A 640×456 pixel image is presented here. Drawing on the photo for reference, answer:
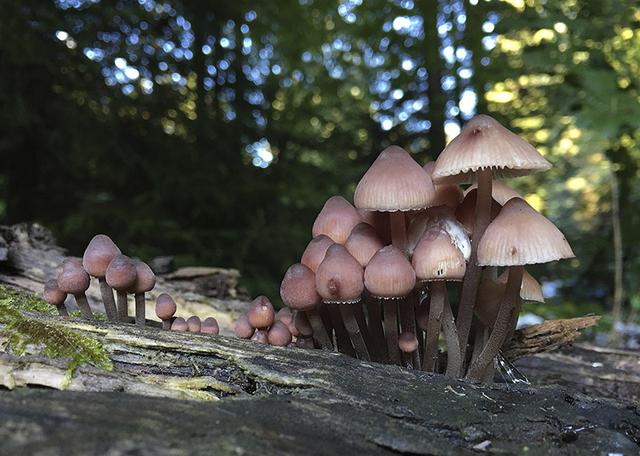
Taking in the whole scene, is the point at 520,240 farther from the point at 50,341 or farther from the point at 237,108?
the point at 237,108

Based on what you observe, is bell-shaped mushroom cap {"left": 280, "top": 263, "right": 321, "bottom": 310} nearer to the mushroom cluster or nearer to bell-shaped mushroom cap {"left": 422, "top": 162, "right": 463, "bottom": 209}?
the mushroom cluster

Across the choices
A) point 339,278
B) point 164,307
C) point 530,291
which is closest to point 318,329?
point 339,278

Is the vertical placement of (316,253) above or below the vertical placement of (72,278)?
above

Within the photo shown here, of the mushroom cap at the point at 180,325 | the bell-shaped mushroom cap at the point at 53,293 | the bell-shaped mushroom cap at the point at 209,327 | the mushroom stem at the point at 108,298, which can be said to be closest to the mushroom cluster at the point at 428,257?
the bell-shaped mushroom cap at the point at 209,327

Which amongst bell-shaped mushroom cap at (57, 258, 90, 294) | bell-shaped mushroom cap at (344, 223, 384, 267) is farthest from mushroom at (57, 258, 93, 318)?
bell-shaped mushroom cap at (344, 223, 384, 267)

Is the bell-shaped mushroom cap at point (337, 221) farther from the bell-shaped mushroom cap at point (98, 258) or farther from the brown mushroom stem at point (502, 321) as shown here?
the bell-shaped mushroom cap at point (98, 258)

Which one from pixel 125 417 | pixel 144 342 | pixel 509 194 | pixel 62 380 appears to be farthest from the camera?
pixel 509 194

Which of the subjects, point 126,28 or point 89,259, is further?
point 126,28

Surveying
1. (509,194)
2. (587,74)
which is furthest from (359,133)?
(509,194)

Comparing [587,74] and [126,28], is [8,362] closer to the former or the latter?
[587,74]
